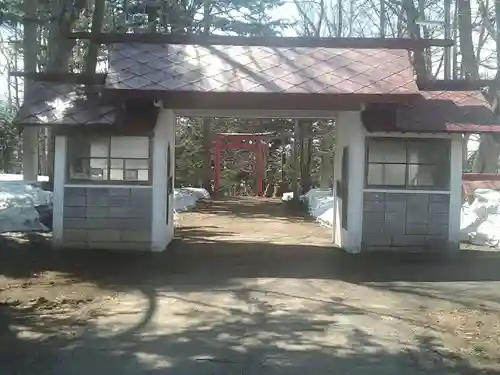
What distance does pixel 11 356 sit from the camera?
204 inches

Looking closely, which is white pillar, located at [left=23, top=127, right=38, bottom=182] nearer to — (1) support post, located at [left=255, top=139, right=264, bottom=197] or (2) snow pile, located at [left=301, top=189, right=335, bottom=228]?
(2) snow pile, located at [left=301, top=189, right=335, bottom=228]

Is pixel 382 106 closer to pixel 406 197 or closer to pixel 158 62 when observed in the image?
pixel 406 197

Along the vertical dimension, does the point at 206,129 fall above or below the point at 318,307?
above

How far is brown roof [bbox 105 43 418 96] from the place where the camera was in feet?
34.1

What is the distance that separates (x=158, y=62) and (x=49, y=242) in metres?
3.49

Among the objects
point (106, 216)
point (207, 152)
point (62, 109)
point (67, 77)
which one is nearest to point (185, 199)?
point (207, 152)

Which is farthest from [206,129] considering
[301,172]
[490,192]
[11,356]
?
[11,356]

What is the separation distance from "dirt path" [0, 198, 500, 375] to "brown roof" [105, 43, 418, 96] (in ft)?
8.49

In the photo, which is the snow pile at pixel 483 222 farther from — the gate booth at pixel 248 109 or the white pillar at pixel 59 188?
the white pillar at pixel 59 188

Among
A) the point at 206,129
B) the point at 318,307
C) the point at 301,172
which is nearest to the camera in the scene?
the point at 318,307

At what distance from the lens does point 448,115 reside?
11141 millimetres

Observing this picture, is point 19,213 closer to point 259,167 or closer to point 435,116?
point 435,116

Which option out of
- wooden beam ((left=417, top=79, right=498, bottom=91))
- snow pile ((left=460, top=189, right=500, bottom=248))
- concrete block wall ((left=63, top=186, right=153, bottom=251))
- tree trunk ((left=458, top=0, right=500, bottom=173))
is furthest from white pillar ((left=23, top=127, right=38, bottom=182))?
tree trunk ((left=458, top=0, right=500, bottom=173))

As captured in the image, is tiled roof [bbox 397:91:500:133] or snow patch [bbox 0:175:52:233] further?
snow patch [bbox 0:175:52:233]
